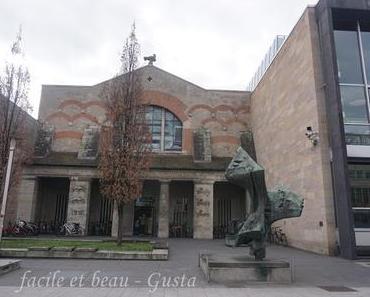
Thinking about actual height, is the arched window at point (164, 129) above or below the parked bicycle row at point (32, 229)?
above

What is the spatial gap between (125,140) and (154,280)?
9.08 m

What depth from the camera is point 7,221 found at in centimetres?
2212

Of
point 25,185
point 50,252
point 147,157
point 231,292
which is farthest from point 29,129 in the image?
point 231,292

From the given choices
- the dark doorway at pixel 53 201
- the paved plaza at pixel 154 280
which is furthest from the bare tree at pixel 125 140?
the dark doorway at pixel 53 201

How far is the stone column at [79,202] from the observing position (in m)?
22.1

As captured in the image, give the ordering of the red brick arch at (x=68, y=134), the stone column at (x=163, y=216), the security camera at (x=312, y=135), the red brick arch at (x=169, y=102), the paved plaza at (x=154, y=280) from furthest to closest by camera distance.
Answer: the red brick arch at (x=169, y=102)
the red brick arch at (x=68, y=134)
the stone column at (x=163, y=216)
the security camera at (x=312, y=135)
the paved plaza at (x=154, y=280)

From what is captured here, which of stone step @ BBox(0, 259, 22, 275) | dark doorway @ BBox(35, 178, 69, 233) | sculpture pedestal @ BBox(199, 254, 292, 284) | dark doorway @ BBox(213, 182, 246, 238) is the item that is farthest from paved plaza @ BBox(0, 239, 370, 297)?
dark doorway @ BBox(35, 178, 69, 233)

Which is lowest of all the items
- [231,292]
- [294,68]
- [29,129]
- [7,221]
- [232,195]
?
[231,292]

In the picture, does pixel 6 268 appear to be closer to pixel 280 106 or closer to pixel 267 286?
pixel 267 286

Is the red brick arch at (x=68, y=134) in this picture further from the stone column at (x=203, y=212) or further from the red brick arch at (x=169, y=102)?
the stone column at (x=203, y=212)

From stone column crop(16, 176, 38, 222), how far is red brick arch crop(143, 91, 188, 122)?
412 inches

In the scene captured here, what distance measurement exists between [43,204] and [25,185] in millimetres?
2963

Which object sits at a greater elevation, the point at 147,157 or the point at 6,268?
the point at 147,157

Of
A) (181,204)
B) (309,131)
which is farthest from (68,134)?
(309,131)
